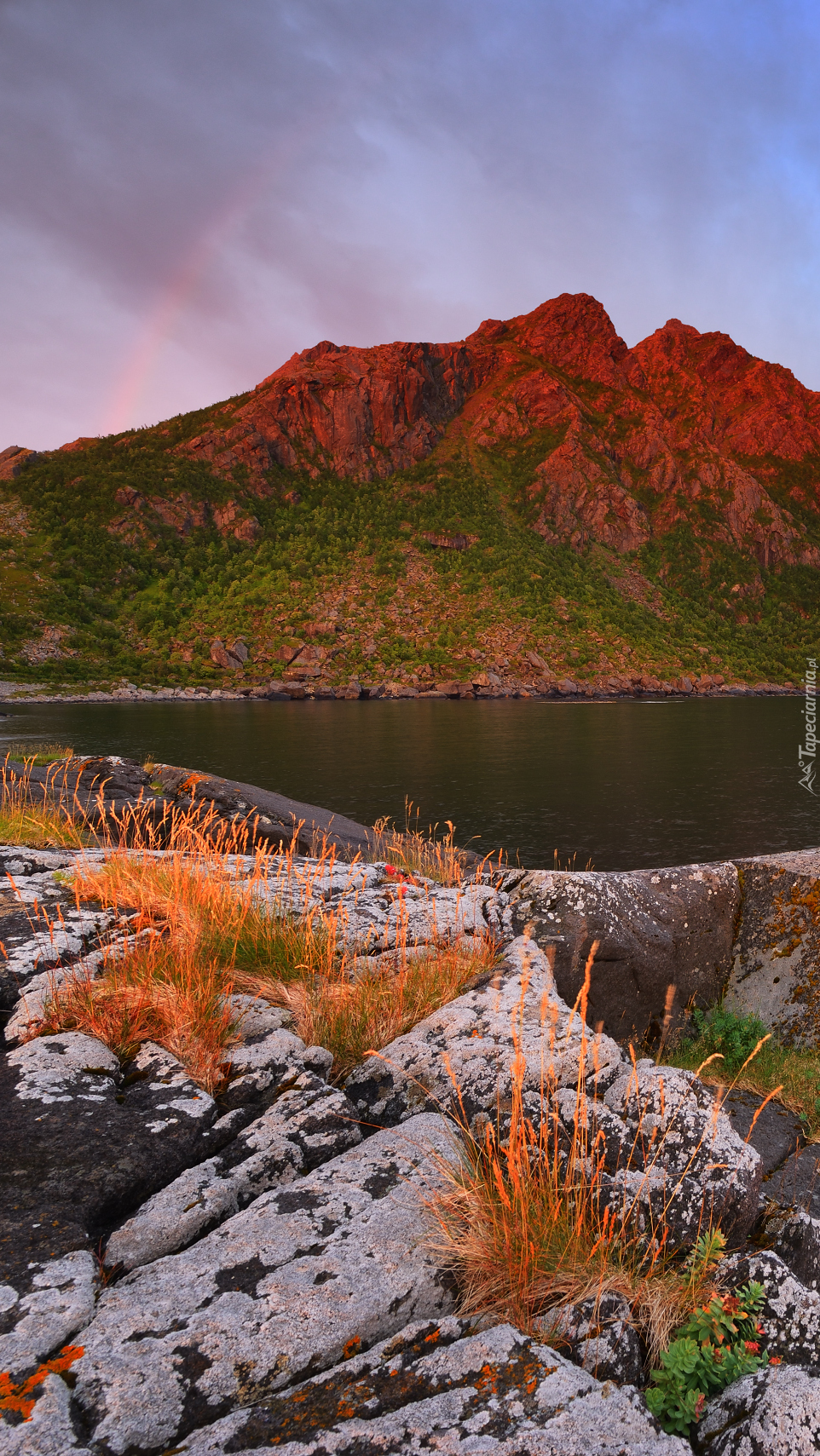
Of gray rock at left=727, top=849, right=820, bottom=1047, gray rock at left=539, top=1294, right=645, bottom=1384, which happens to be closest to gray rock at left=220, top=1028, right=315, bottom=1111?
gray rock at left=539, top=1294, right=645, bottom=1384

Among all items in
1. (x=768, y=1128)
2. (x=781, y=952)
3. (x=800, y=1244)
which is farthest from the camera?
(x=781, y=952)

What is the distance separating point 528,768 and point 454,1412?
33.1 meters

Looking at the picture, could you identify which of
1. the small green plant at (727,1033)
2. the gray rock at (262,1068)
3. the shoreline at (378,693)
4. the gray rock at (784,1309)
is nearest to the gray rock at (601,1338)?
the gray rock at (784,1309)

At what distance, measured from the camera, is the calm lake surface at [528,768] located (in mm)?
21797

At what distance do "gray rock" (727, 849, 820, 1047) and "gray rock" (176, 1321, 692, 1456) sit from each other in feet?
20.0

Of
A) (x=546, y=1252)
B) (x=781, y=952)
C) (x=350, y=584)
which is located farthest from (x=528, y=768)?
(x=350, y=584)

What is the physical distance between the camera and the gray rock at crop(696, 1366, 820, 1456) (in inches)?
76.5

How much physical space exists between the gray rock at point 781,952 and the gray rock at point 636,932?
178mm

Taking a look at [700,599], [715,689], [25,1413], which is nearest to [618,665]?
[715,689]

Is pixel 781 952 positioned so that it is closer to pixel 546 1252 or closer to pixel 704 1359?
pixel 704 1359

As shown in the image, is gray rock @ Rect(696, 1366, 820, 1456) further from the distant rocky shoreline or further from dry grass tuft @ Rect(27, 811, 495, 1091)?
the distant rocky shoreline

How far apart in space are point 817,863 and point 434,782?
23.1 metres

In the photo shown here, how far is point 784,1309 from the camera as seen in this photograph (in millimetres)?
2424

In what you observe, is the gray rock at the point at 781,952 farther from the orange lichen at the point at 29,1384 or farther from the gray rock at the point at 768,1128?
the orange lichen at the point at 29,1384
